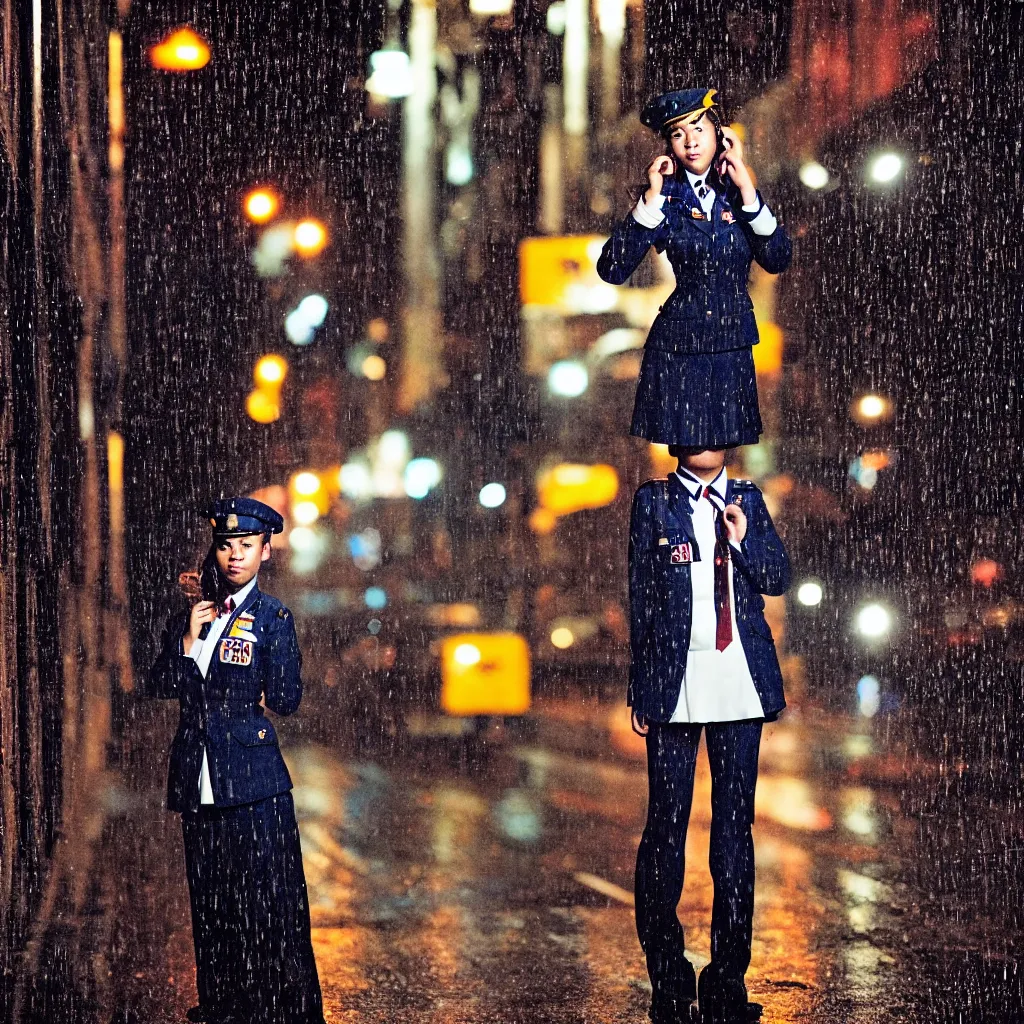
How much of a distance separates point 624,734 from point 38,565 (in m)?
10.1

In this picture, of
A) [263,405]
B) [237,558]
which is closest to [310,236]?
[263,405]

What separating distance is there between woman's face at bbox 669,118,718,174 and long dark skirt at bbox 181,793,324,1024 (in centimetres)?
252

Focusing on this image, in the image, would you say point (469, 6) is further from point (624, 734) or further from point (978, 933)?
point (978, 933)

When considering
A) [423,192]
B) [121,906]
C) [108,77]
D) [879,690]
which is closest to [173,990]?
[121,906]

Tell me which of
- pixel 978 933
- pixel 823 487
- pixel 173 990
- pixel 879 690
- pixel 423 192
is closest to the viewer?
pixel 173 990

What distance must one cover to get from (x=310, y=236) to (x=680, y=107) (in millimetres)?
26078

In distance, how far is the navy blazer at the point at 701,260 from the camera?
16.5 feet

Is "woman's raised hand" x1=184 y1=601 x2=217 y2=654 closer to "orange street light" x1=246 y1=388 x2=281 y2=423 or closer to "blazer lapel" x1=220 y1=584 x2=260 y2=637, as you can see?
"blazer lapel" x1=220 y1=584 x2=260 y2=637

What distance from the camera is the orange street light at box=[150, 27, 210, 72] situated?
16.4 meters

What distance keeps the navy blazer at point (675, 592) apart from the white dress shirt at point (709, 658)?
0.02 meters

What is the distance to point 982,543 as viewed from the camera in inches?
827

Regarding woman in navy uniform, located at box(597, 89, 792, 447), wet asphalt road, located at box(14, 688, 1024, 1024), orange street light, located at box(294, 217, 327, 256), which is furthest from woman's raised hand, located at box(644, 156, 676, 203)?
orange street light, located at box(294, 217, 327, 256)

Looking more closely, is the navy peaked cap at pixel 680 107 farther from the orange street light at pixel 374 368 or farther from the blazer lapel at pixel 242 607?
the orange street light at pixel 374 368

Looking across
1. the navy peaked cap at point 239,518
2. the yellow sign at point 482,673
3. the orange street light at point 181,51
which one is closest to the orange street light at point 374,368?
the orange street light at point 181,51
